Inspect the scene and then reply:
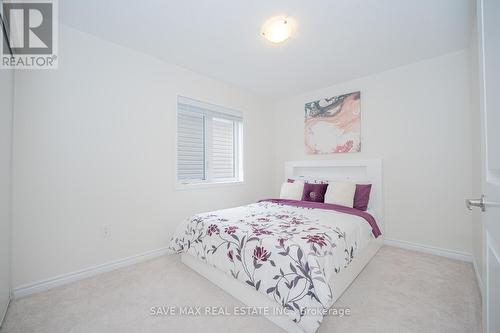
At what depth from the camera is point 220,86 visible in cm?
329

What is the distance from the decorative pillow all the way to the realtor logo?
3576 millimetres

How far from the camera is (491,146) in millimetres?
707

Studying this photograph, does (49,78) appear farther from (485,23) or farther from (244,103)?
(485,23)

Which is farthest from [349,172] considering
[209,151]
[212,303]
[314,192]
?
[212,303]

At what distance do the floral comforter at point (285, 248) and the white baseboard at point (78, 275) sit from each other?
400 mm

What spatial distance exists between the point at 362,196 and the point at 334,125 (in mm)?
1214

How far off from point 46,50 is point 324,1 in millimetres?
2520

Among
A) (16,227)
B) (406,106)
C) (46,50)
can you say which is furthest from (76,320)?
(406,106)

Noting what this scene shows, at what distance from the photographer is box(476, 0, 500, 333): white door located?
2.14 feet

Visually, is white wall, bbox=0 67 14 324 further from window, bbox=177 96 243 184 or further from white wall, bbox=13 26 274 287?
window, bbox=177 96 243 184

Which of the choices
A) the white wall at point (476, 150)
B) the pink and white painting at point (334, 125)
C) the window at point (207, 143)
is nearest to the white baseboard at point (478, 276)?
the white wall at point (476, 150)

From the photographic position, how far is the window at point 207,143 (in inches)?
116

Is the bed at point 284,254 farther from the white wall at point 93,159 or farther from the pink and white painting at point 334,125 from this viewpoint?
the pink and white painting at point 334,125

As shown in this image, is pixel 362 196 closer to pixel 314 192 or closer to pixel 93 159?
pixel 314 192
